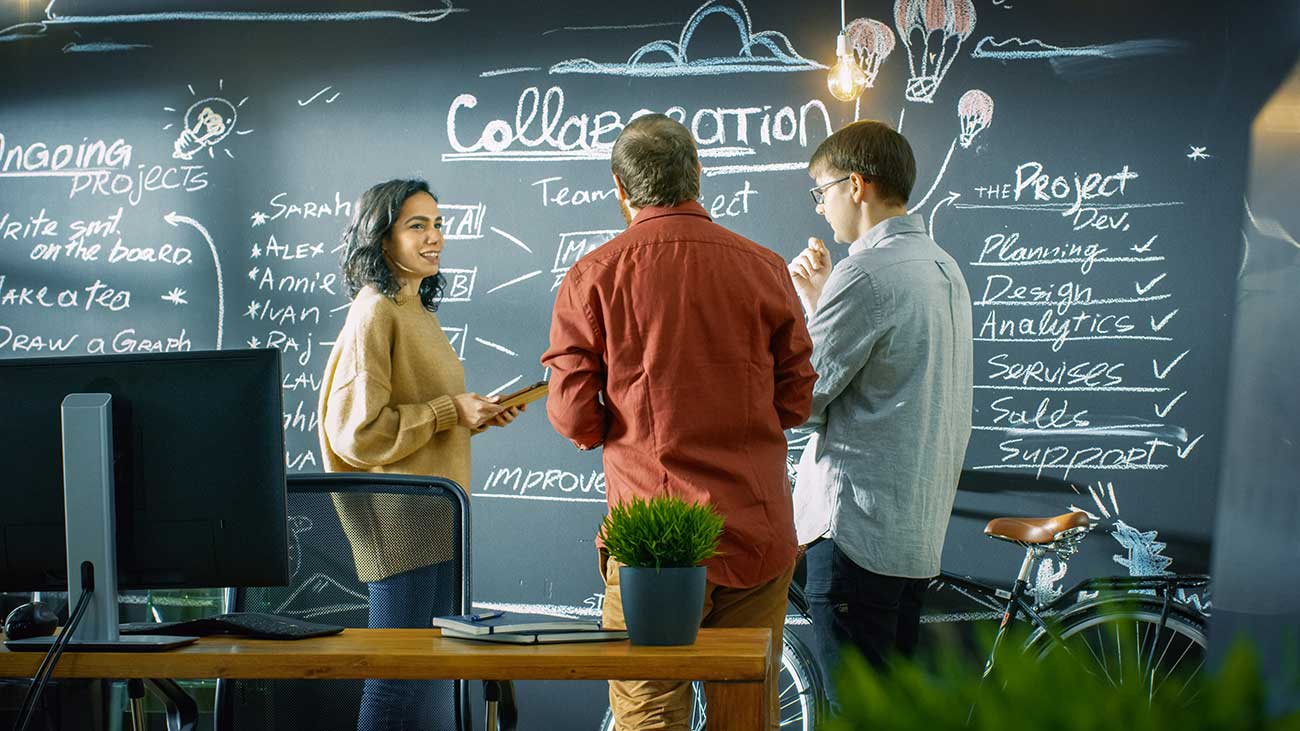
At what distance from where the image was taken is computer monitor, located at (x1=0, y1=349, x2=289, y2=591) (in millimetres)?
1604

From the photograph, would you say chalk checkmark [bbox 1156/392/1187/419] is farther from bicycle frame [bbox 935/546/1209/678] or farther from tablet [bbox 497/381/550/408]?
tablet [bbox 497/381/550/408]

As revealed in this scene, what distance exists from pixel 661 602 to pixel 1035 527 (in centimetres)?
199

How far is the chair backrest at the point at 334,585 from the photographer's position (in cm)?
196

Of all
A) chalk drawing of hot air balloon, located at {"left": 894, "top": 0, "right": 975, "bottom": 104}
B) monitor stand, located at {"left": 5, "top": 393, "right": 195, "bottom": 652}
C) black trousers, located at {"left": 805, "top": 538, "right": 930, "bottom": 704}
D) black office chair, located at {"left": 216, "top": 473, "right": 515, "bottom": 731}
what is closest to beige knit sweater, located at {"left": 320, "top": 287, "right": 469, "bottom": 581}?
black office chair, located at {"left": 216, "top": 473, "right": 515, "bottom": 731}

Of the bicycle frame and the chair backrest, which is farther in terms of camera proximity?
the bicycle frame

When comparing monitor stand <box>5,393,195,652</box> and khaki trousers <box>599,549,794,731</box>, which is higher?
monitor stand <box>5,393,195,652</box>

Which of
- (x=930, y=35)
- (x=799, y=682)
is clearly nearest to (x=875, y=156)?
(x=930, y=35)

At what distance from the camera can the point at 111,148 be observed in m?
4.10

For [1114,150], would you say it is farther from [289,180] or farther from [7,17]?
[7,17]

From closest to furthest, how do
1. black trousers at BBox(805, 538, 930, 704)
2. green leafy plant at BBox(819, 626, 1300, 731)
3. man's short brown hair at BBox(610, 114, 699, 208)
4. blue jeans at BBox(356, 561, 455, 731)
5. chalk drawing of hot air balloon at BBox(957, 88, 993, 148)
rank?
green leafy plant at BBox(819, 626, 1300, 731) → blue jeans at BBox(356, 561, 455, 731) → man's short brown hair at BBox(610, 114, 699, 208) → black trousers at BBox(805, 538, 930, 704) → chalk drawing of hot air balloon at BBox(957, 88, 993, 148)

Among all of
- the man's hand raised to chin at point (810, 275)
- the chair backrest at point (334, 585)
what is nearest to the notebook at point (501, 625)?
the chair backrest at point (334, 585)

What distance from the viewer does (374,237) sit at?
2943mm

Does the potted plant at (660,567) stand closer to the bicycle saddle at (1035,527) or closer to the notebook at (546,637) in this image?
the notebook at (546,637)

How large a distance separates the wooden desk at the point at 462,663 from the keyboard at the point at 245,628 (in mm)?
52
